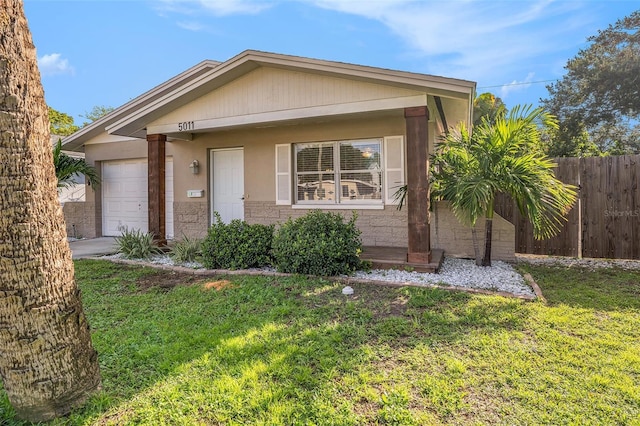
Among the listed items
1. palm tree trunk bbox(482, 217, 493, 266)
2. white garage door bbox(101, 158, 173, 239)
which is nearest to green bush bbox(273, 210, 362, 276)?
palm tree trunk bbox(482, 217, 493, 266)

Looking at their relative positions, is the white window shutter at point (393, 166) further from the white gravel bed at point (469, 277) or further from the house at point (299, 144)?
the white gravel bed at point (469, 277)

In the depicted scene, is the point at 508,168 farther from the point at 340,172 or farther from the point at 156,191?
the point at 156,191

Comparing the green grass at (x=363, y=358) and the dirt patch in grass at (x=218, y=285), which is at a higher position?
the dirt patch in grass at (x=218, y=285)

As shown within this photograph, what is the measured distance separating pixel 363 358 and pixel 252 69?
18.3 feet

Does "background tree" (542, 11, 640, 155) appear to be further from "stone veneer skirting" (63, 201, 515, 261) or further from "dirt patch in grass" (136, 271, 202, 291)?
"dirt patch in grass" (136, 271, 202, 291)

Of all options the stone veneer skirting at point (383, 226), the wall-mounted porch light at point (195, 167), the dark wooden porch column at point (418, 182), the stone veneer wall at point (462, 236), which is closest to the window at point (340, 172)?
the stone veneer skirting at point (383, 226)

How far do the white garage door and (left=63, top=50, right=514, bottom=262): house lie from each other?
584 mm

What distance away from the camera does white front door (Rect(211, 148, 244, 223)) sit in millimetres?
8391

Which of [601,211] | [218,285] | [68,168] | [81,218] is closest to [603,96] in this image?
[601,211]

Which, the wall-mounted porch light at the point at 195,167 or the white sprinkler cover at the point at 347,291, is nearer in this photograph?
the white sprinkler cover at the point at 347,291

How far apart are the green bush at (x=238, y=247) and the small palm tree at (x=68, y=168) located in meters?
5.97

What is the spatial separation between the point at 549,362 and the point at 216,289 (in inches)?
145

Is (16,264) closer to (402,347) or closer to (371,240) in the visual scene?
(402,347)

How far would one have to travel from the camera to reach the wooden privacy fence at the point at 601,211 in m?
6.04
